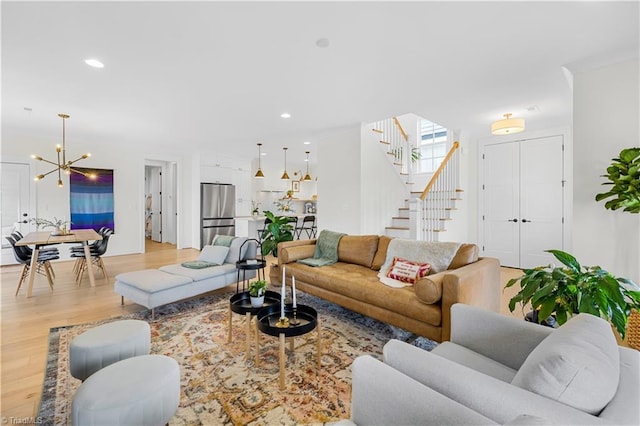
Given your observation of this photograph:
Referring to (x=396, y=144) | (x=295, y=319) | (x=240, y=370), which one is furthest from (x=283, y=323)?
(x=396, y=144)

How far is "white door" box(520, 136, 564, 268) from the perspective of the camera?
5172mm

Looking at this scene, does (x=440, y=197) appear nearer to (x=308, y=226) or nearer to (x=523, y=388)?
(x=308, y=226)

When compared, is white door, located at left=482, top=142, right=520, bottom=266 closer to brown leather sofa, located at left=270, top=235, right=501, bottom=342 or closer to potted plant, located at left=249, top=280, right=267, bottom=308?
brown leather sofa, located at left=270, top=235, right=501, bottom=342

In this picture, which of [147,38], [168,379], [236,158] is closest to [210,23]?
[147,38]

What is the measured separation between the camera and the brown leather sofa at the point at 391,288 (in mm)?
2273

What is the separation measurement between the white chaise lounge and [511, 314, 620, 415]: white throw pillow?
3133 mm

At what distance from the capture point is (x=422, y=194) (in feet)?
17.0

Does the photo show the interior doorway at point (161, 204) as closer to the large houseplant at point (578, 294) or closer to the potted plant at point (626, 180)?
the large houseplant at point (578, 294)

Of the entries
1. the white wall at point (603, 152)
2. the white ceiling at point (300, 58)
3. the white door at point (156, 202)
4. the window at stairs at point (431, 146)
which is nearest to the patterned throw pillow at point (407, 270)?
the white wall at point (603, 152)

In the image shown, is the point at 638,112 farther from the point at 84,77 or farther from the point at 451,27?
the point at 84,77

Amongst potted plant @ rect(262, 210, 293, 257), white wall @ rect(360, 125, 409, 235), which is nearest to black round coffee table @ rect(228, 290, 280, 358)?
potted plant @ rect(262, 210, 293, 257)

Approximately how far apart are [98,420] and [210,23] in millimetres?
2550

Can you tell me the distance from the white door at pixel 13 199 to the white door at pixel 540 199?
9.44 m

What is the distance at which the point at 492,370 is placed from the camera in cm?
142
